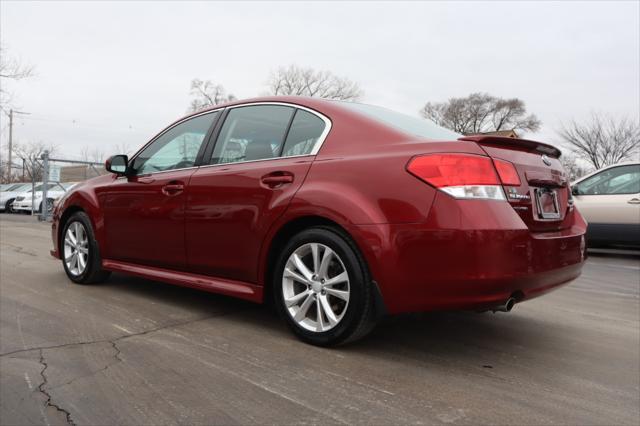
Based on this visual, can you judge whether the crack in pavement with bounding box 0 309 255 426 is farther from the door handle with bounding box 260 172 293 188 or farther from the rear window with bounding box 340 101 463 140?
the rear window with bounding box 340 101 463 140

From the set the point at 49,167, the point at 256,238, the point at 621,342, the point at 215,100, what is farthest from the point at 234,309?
the point at 215,100

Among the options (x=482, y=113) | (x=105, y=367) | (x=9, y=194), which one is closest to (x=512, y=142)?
(x=105, y=367)

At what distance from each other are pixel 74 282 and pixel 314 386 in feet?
10.9

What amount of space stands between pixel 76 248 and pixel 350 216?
3.19 metres

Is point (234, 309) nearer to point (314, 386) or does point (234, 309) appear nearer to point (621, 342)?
point (314, 386)

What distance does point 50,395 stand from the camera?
2.37 metres

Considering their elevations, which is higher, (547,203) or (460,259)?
(547,203)

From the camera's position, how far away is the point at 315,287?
298 cm

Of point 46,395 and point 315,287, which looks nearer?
point 46,395

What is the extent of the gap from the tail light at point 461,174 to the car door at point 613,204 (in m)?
6.30

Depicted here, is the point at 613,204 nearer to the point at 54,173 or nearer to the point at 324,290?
the point at 324,290

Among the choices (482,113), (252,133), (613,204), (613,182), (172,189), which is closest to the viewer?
(252,133)

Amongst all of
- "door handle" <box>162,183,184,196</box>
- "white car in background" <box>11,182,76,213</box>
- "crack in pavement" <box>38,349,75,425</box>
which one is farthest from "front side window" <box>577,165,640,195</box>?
"white car in background" <box>11,182,76,213</box>

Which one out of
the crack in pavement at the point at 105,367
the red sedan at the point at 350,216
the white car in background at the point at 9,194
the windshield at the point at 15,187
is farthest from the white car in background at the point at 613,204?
the windshield at the point at 15,187
